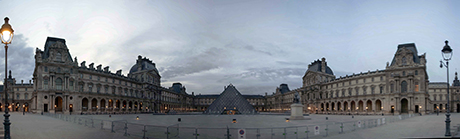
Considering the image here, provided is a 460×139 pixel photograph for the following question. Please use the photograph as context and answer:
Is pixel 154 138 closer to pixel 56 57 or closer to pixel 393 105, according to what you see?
pixel 56 57

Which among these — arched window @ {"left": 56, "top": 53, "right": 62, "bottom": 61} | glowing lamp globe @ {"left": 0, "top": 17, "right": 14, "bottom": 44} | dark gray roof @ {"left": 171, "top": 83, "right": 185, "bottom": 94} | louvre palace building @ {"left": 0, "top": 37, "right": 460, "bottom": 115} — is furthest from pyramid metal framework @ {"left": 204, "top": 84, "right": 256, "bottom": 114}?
glowing lamp globe @ {"left": 0, "top": 17, "right": 14, "bottom": 44}

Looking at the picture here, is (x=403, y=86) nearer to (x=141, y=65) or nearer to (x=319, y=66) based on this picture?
(x=319, y=66)

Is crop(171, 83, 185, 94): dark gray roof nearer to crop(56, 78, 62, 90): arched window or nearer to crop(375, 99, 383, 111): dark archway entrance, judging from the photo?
crop(56, 78, 62, 90): arched window

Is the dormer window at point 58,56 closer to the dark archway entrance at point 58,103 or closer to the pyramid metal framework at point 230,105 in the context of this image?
the dark archway entrance at point 58,103

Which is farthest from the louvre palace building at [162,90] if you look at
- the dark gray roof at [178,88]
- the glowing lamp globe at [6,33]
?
the glowing lamp globe at [6,33]

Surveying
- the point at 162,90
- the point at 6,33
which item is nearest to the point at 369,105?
the point at 162,90

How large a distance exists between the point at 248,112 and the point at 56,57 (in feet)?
145

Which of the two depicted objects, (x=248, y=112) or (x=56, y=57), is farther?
(x=248, y=112)

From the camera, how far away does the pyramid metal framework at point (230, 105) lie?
76312 millimetres

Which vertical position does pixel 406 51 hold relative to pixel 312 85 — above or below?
above

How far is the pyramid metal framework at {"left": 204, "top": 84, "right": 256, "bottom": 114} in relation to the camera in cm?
7631

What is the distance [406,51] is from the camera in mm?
62875

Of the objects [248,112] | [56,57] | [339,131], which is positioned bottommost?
[248,112]

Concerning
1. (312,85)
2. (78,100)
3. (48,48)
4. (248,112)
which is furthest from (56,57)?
(312,85)
